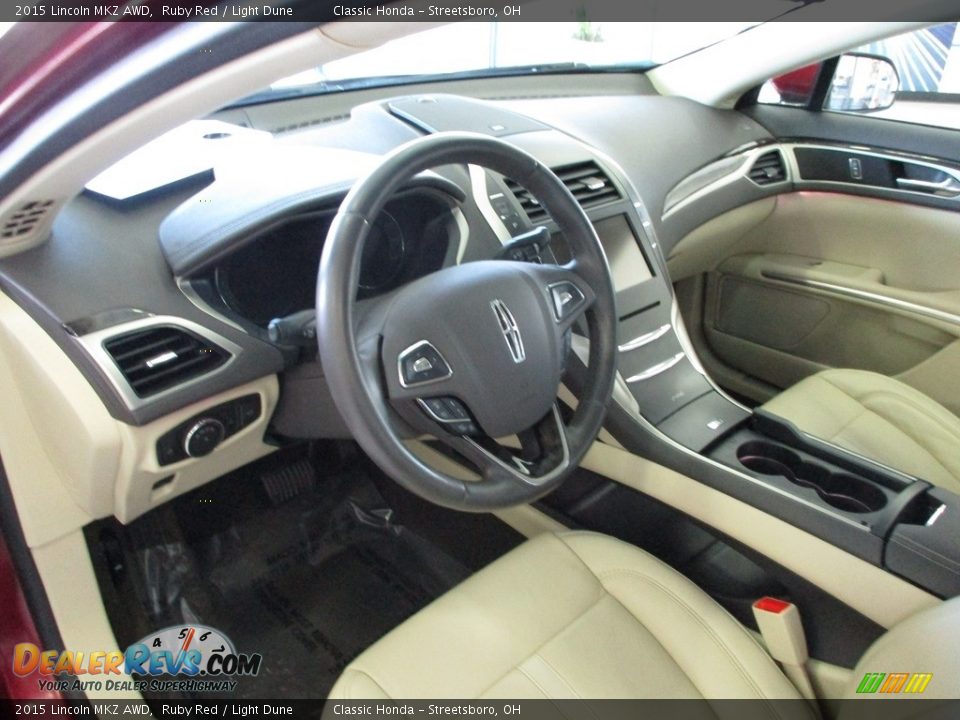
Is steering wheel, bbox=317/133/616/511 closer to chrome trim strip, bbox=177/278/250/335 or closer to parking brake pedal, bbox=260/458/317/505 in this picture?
chrome trim strip, bbox=177/278/250/335

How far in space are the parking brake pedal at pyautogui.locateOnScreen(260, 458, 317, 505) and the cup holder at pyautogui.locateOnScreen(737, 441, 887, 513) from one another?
1.07 m

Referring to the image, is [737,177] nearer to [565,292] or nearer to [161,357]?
[565,292]

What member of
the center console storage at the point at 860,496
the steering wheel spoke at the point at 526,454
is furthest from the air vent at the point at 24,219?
the center console storage at the point at 860,496

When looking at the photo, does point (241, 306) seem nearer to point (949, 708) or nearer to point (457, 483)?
point (457, 483)

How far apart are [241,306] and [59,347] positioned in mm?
291

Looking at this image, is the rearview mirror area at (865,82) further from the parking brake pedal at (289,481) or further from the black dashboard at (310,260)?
the parking brake pedal at (289,481)

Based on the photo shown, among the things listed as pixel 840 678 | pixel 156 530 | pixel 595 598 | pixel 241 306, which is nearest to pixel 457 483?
pixel 595 598

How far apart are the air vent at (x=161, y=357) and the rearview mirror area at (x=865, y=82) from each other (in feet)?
6.67

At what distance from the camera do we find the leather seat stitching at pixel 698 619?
39.6 inches

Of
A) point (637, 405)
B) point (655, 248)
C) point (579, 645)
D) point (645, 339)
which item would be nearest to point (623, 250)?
point (655, 248)

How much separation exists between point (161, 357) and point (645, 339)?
95cm

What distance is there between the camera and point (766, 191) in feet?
7.20

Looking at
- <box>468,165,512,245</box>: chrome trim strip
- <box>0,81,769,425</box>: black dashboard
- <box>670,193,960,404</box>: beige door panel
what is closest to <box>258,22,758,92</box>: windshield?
<box>0,81,769,425</box>: black dashboard

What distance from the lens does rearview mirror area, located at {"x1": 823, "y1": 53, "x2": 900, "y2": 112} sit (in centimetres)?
213
